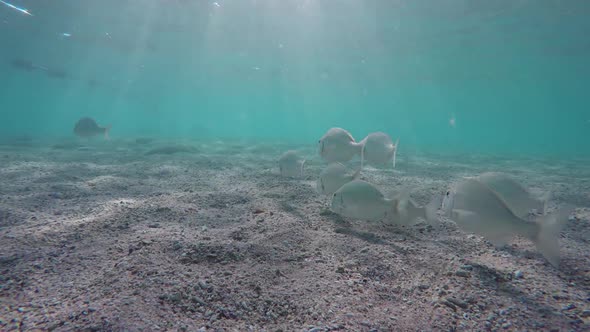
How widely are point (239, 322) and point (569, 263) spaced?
3.63m

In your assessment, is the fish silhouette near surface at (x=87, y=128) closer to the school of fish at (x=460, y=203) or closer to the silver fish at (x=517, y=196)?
the school of fish at (x=460, y=203)

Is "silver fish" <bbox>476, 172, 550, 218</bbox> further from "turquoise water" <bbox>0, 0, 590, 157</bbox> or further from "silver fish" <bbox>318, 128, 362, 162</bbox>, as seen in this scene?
"turquoise water" <bbox>0, 0, 590, 157</bbox>

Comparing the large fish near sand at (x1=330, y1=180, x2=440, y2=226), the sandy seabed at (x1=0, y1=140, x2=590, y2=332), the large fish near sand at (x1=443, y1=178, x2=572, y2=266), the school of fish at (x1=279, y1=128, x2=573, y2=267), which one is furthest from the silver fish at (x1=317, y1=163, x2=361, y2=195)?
the large fish near sand at (x1=443, y1=178, x2=572, y2=266)

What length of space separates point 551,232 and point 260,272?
8.44ft

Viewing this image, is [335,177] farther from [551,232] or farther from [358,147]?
[551,232]

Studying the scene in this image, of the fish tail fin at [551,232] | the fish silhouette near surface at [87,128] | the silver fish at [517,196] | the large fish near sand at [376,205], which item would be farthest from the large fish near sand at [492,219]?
the fish silhouette near surface at [87,128]

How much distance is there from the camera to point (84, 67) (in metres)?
41.9

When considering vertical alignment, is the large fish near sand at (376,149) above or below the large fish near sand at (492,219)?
above

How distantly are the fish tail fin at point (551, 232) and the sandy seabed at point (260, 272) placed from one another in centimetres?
45

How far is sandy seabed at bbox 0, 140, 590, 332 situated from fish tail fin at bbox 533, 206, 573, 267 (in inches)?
17.8

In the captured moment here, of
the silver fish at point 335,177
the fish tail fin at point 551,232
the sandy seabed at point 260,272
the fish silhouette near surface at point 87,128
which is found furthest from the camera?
the fish silhouette near surface at point 87,128

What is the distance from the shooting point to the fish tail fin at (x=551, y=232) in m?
2.20

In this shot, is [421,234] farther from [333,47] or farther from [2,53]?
[2,53]

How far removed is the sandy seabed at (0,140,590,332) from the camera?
6.86 ft
